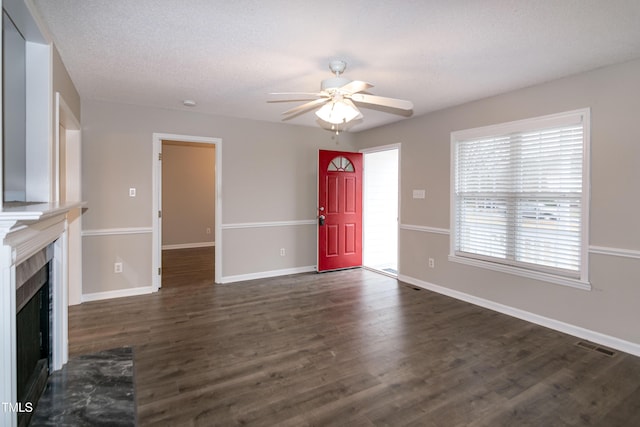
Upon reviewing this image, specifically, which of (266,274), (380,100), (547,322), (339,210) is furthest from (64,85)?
(547,322)

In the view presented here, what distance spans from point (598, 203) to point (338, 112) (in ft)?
8.16

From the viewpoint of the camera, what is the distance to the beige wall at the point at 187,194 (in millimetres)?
7766

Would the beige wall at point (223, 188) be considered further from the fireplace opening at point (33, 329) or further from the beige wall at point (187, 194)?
the beige wall at point (187, 194)

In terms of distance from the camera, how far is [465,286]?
13.7 feet

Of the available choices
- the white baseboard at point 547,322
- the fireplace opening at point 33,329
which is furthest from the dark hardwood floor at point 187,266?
the white baseboard at point 547,322

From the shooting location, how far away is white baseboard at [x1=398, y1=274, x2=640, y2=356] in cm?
284

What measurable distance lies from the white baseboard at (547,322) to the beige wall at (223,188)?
2.32m

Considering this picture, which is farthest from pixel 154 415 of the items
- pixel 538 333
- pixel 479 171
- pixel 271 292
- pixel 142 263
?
pixel 479 171

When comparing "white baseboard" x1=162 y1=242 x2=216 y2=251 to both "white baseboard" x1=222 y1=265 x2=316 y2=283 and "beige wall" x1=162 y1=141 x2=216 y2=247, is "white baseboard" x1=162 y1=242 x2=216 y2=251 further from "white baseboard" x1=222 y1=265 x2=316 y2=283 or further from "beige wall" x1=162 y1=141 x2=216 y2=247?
"white baseboard" x1=222 y1=265 x2=316 y2=283

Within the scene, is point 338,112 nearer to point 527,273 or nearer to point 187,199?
point 527,273

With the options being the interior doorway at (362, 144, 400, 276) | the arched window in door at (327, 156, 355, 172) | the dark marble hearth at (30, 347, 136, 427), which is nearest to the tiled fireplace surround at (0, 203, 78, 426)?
the dark marble hearth at (30, 347, 136, 427)

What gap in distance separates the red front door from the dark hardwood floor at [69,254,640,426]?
5.09 ft

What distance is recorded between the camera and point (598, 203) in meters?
2.99

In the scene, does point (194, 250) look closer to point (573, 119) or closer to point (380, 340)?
point (380, 340)
